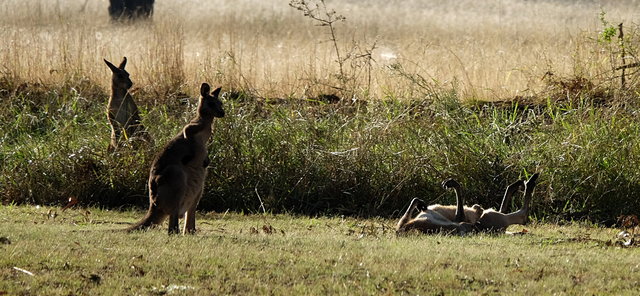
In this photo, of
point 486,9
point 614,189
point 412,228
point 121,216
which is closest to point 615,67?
point 614,189

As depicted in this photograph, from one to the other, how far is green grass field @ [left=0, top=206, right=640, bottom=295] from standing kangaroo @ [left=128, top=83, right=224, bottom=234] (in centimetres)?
23

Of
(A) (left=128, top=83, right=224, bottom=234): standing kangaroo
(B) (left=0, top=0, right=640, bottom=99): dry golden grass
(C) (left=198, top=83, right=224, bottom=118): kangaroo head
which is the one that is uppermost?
(C) (left=198, top=83, right=224, bottom=118): kangaroo head

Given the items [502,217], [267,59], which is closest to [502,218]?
[502,217]

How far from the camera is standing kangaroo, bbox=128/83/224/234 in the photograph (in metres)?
8.75

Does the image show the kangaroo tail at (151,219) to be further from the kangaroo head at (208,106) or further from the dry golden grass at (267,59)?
the dry golden grass at (267,59)

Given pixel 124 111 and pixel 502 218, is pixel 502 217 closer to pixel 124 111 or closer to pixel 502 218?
pixel 502 218

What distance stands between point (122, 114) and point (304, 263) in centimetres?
596

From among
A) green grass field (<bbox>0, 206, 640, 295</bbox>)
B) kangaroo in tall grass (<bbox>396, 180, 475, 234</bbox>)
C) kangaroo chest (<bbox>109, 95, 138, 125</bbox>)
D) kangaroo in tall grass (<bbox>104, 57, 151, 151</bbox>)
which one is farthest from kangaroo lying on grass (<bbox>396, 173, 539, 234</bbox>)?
kangaroo chest (<bbox>109, 95, 138, 125</bbox>)

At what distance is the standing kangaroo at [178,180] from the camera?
28.7 ft

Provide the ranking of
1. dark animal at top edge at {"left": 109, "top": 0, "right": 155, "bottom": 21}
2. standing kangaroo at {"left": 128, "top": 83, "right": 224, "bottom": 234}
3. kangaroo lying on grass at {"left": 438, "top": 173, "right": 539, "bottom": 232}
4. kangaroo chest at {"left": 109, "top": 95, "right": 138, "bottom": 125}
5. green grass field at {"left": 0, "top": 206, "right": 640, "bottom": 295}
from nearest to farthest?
green grass field at {"left": 0, "top": 206, "right": 640, "bottom": 295}
standing kangaroo at {"left": 128, "top": 83, "right": 224, "bottom": 234}
kangaroo lying on grass at {"left": 438, "top": 173, "right": 539, "bottom": 232}
kangaroo chest at {"left": 109, "top": 95, "right": 138, "bottom": 125}
dark animal at top edge at {"left": 109, "top": 0, "right": 155, "bottom": 21}

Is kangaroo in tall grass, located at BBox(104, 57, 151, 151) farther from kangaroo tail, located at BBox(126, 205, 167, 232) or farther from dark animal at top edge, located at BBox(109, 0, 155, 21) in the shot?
dark animal at top edge, located at BBox(109, 0, 155, 21)

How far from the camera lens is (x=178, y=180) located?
8766 millimetres

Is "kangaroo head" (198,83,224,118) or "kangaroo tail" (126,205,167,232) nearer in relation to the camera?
"kangaroo tail" (126,205,167,232)

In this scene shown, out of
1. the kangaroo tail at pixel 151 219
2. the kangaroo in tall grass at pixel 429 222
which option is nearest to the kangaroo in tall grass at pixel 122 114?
the kangaroo tail at pixel 151 219
